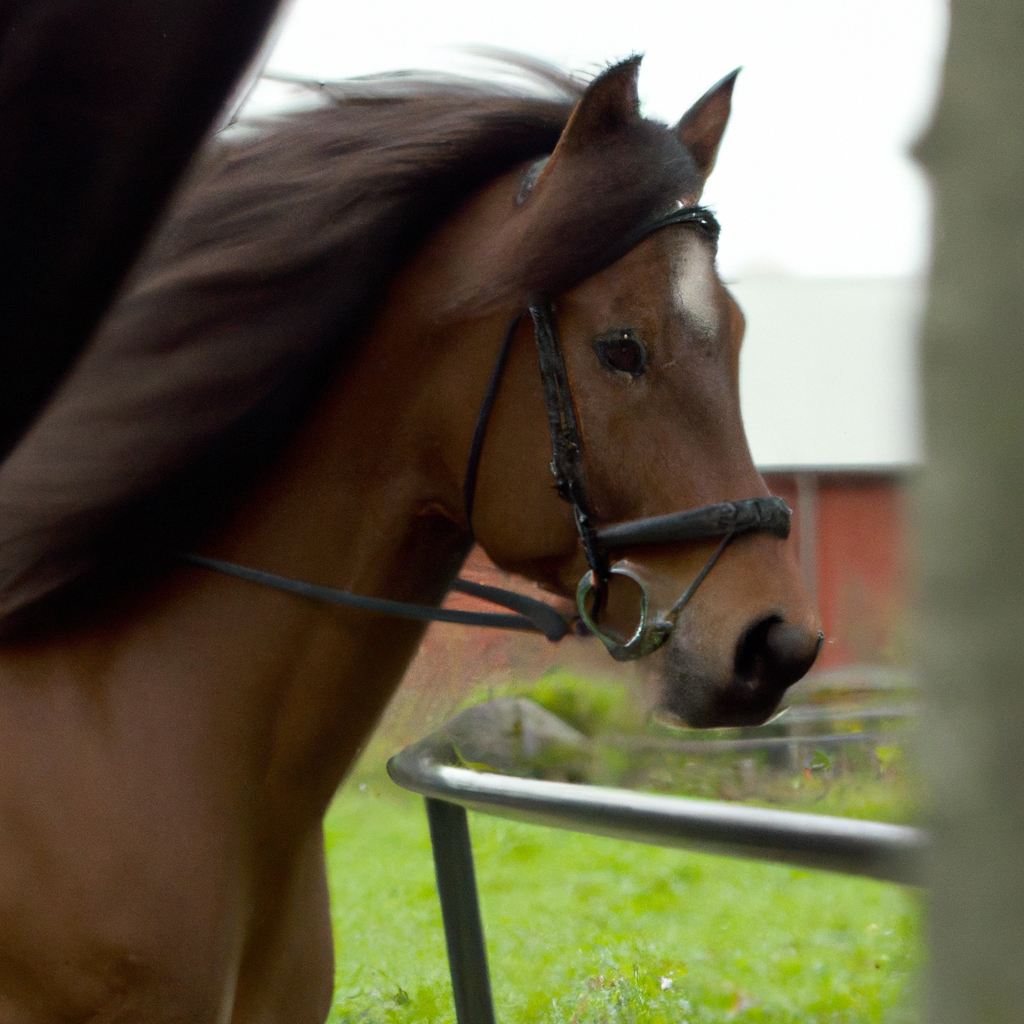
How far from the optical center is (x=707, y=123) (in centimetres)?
176

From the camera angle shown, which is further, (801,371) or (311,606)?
(801,371)

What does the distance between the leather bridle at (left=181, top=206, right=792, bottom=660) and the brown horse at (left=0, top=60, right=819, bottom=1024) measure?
0.01 meters

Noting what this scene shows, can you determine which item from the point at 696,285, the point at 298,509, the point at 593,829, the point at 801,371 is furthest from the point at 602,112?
the point at 801,371

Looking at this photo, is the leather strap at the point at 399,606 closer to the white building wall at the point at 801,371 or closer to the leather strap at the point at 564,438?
the leather strap at the point at 564,438

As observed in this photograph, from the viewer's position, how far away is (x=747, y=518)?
4.64ft

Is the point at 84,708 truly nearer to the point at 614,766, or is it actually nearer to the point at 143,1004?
the point at 143,1004

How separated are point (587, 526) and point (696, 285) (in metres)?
0.35

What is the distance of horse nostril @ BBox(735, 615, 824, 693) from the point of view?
4.50 ft

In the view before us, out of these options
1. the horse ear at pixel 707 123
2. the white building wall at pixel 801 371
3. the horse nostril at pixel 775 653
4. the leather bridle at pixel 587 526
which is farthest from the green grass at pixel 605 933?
the white building wall at pixel 801 371

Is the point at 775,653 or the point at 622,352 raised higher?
the point at 622,352

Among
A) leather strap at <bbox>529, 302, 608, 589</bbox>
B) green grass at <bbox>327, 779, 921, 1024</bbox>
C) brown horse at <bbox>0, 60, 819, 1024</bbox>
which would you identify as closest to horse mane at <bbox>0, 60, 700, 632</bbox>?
brown horse at <bbox>0, 60, 819, 1024</bbox>

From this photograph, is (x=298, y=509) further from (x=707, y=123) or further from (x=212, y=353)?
(x=707, y=123)

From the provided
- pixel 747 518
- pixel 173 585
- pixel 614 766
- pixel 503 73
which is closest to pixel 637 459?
pixel 747 518

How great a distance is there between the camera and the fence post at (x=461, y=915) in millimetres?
1797
